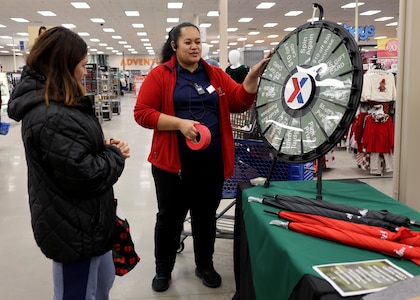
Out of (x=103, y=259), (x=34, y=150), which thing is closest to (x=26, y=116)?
(x=34, y=150)

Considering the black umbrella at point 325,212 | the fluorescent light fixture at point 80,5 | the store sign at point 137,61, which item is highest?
the store sign at point 137,61

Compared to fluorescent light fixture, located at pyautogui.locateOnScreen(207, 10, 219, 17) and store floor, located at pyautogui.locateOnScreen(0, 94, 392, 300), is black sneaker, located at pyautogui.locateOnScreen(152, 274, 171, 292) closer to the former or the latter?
store floor, located at pyautogui.locateOnScreen(0, 94, 392, 300)

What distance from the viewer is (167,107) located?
7.04 feet

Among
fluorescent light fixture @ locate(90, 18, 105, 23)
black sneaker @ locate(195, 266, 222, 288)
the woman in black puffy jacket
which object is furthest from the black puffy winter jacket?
fluorescent light fixture @ locate(90, 18, 105, 23)

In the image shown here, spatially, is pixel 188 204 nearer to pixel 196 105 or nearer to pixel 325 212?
pixel 196 105

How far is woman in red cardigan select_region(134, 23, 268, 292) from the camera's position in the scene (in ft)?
6.97

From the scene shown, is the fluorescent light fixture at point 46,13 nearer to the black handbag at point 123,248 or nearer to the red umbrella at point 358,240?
the black handbag at point 123,248

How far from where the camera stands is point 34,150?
53.4 inches

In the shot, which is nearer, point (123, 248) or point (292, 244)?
point (292, 244)

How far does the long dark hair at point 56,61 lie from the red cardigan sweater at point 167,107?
73cm

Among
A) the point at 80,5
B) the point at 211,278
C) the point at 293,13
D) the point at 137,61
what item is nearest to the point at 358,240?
the point at 211,278

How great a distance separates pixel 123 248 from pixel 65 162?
579mm

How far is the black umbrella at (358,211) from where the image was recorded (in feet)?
4.14

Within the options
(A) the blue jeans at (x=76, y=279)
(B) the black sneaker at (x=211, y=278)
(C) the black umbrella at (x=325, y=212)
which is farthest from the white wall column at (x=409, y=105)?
(A) the blue jeans at (x=76, y=279)
